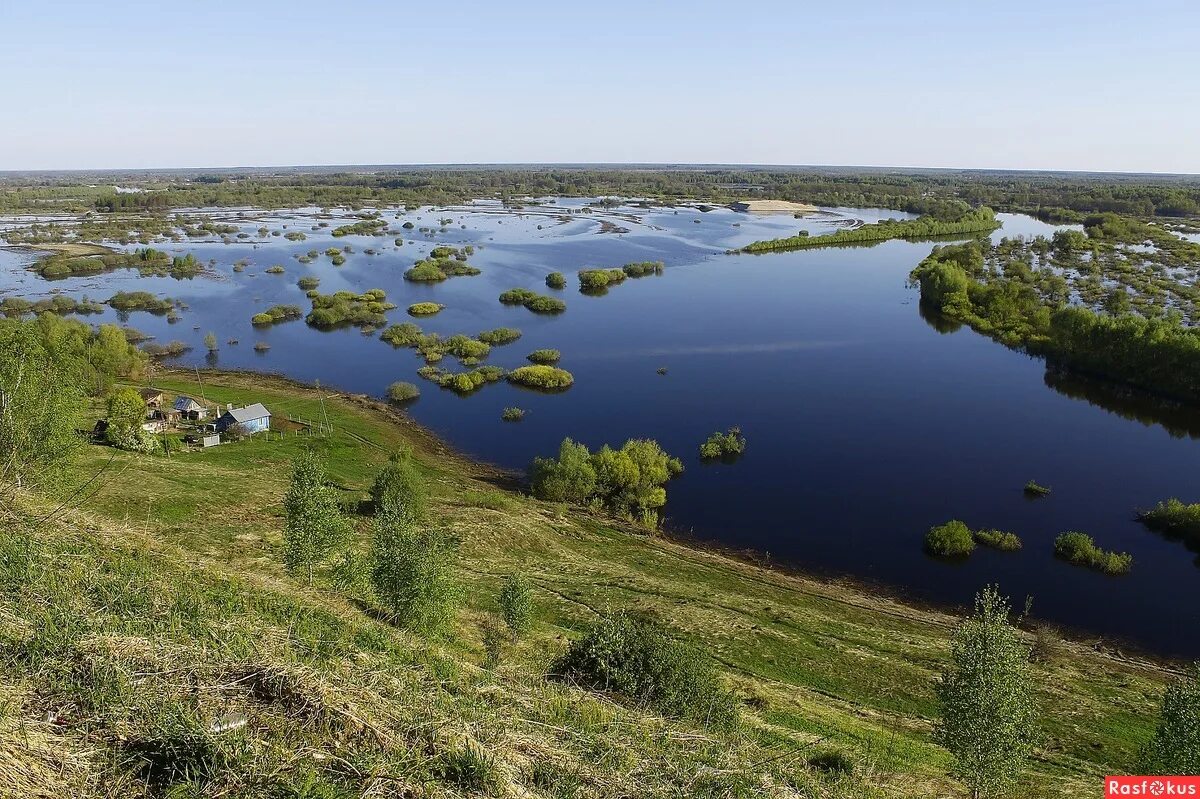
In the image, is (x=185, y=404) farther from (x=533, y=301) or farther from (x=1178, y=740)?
(x=1178, y=740)

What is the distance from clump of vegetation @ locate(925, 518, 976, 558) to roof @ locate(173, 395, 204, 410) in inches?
1785

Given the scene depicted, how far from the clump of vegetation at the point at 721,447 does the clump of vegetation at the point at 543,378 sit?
52.2 feet

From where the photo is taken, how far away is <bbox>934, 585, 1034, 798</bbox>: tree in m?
13.8

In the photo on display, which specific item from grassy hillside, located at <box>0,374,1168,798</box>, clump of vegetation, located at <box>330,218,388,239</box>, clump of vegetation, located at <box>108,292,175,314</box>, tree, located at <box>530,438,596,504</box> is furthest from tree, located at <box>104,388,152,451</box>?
clump of vegetation, located at <box>330,218,388,239</box>

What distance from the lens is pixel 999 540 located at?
3400 centimetres

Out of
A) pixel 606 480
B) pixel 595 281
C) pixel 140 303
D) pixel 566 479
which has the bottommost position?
pixel 606 480

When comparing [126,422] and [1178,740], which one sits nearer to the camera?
[1178,740]

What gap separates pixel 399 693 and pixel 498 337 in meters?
61.8

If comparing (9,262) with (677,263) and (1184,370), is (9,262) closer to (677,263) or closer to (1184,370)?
(677,263)

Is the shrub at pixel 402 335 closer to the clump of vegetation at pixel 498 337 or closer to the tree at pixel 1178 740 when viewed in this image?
the clump of vegetation at pixel 498 337

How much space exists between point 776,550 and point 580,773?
28.4 m

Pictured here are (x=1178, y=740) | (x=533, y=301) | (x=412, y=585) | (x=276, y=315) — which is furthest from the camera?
(x=533, y=301)

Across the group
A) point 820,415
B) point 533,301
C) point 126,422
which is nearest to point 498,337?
point 533,301

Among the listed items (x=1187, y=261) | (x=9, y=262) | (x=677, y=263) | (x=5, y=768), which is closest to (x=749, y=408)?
(x=5, y=768)
